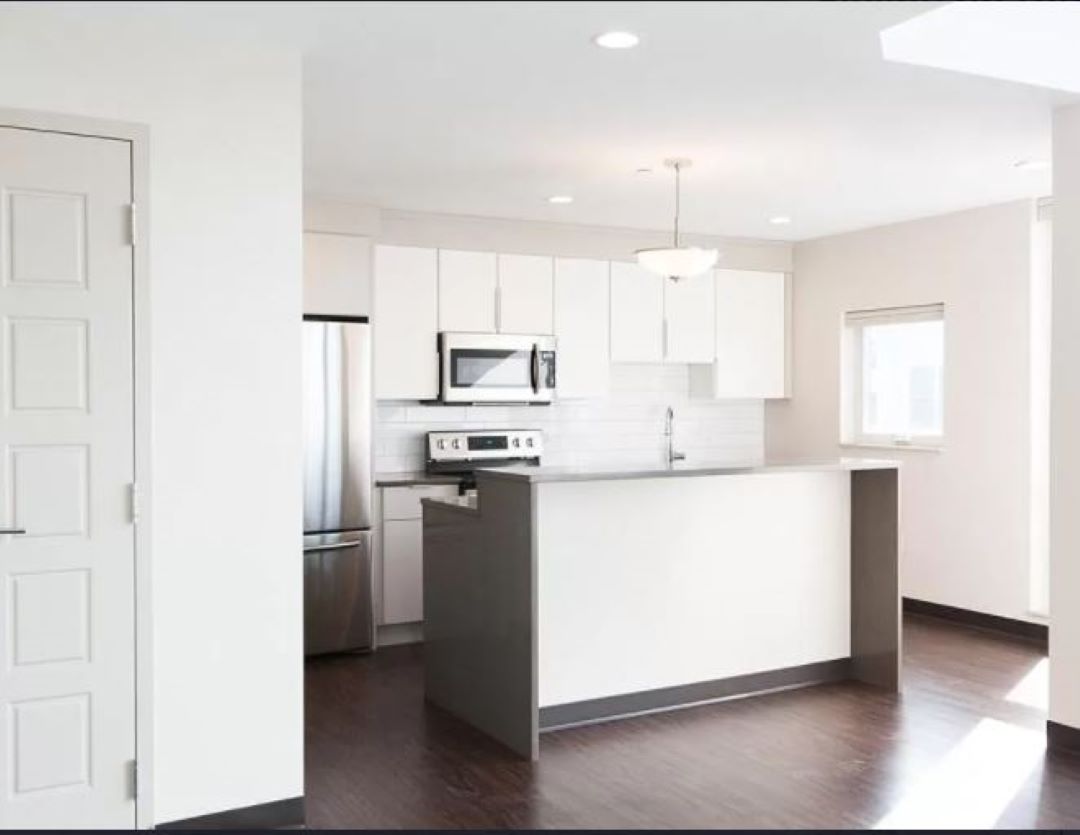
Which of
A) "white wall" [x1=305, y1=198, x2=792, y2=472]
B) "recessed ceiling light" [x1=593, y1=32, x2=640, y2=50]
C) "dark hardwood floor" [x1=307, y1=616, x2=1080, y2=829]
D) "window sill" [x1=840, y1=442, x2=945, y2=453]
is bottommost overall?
"dark hardwood floor" [x1=307, y1=616, x2=1080, y2=829]

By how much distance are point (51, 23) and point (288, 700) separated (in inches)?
83.4

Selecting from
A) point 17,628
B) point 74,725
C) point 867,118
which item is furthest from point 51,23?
point 867,118

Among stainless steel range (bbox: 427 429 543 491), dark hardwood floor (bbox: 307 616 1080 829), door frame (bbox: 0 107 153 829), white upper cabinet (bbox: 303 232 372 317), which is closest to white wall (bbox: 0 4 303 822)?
door frame (bbox: 0 107 153 829)

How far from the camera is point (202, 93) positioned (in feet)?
10.4

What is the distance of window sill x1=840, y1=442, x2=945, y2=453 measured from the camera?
20.8 ft

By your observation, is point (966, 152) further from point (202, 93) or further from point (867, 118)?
point (202, 93)

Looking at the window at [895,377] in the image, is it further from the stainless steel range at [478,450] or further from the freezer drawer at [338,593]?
the freezer drawer at [338,593]

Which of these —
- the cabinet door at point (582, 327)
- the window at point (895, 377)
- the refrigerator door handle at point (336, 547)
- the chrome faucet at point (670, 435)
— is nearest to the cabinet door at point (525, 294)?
the cabinet door at point (582, 327)

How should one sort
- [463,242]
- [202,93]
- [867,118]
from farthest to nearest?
[463,242] → [867,118] → [202,93]

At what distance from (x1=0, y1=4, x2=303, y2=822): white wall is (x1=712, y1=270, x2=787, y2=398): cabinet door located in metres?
4.37

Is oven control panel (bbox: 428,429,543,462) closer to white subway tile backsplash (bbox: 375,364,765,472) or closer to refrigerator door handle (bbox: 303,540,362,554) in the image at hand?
white subway tile backsplash (bbox: 375,364,765,472)

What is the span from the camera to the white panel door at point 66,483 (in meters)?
2.94

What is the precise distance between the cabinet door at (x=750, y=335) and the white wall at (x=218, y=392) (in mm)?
4367

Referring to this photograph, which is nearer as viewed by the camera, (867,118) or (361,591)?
(867,118)
